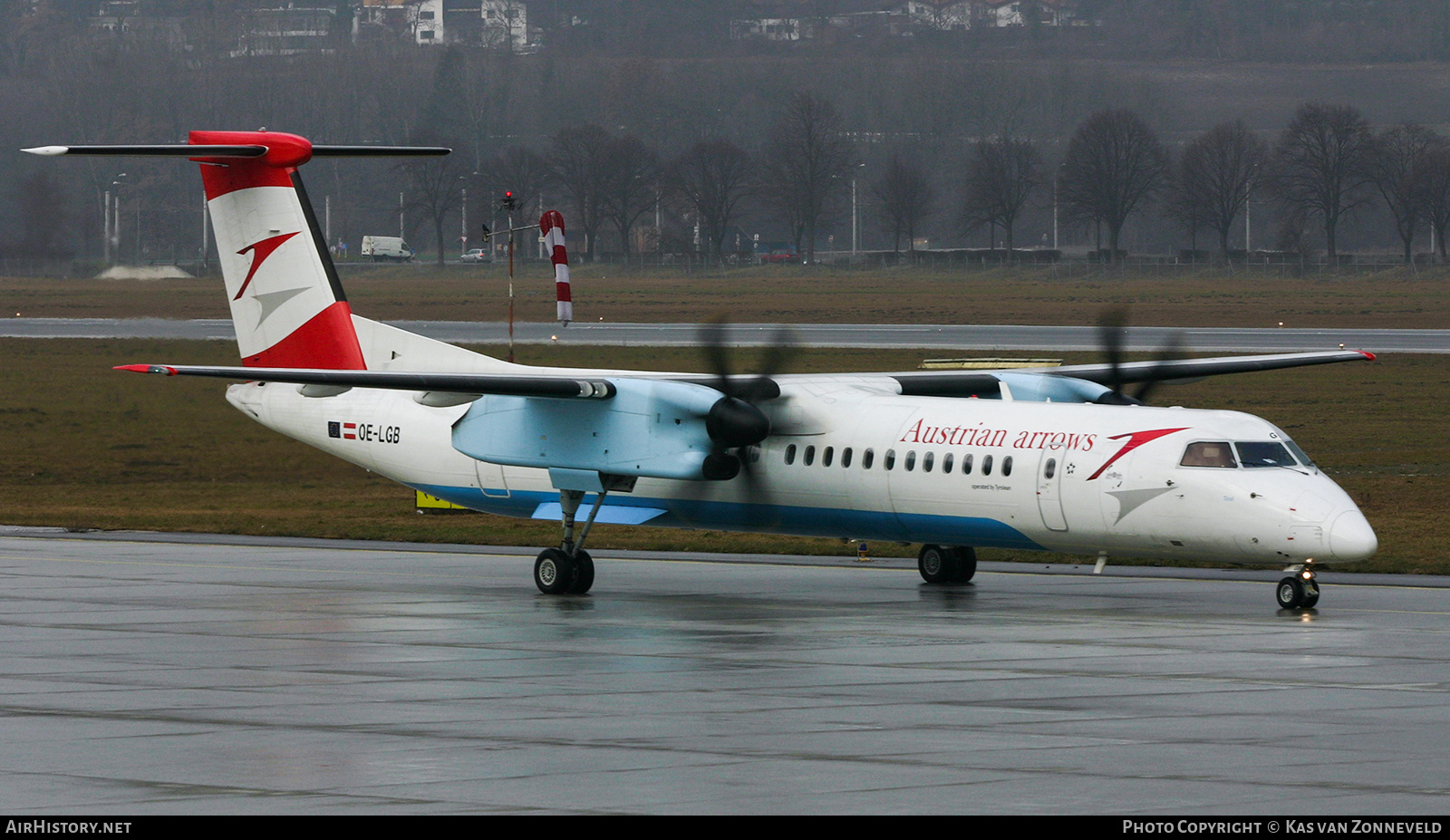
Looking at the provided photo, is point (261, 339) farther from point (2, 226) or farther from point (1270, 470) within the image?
point (2, 226)

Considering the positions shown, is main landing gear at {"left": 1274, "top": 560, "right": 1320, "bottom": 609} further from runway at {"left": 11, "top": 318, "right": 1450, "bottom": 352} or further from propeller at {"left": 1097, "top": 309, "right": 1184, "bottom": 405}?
runway at {"left": 11, "top": 318, "right": 1450, "bottom": 352}

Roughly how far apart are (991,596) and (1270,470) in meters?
4.67

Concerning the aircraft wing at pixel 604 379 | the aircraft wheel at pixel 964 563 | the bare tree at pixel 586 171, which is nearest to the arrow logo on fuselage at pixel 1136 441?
the aircraft wheel at pixel 964 563

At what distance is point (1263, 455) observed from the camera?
2234 centimetres

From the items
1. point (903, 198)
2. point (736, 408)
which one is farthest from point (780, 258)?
point (736, 408)

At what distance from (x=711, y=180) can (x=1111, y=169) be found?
33.4 metres

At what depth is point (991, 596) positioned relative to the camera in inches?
997

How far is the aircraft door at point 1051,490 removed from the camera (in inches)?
907

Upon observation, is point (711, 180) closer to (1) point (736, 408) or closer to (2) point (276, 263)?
(2) point (276, 263)

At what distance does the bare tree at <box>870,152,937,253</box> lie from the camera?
16300 centimetres

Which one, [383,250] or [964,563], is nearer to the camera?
[964,563]

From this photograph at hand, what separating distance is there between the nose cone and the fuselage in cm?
2

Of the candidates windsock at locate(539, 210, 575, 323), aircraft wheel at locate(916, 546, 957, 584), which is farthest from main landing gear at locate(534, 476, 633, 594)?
windsock at locate(539, 210, 575, 323)

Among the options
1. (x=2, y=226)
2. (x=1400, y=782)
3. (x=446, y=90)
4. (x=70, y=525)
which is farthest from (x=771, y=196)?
(x=1400, y=782)
